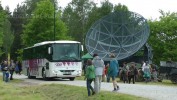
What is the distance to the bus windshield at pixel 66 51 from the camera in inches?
1399

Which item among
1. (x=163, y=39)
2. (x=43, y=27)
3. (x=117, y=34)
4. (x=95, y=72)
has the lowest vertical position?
(x=95, y=72)

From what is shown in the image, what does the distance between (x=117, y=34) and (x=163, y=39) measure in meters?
20.2

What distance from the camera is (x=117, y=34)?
168 ft

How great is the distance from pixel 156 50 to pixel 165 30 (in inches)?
139

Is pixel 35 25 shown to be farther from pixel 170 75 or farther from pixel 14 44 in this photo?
pixel 14 44

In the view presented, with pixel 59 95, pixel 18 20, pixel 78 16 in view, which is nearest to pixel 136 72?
pixel 59 95

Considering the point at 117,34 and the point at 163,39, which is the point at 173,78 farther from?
the point at 163,39

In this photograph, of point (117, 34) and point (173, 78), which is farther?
point (117, 34)

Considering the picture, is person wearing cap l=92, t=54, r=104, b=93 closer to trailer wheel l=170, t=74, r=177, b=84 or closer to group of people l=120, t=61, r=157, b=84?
group of people l=120, t=61, r=157, b=84

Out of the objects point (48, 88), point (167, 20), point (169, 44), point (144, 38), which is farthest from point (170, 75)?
point (167, 20)

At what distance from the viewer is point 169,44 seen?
225 ft

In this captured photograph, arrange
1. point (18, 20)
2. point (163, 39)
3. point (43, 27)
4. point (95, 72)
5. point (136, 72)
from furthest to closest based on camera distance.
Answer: point (18, 20) → point (163, 39) → point (43, 27) → point (136, 72) → point (95, 72)

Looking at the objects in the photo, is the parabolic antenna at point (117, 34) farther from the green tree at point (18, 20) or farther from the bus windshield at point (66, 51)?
the green tree at point (18, 20)

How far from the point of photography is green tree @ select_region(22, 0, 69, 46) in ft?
212
